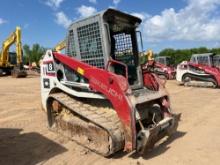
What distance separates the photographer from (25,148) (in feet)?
19.8

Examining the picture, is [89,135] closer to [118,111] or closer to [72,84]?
[118,111]

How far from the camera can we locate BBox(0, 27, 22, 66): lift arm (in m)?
27.0

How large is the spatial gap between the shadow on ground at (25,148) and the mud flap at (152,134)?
1.50 meters

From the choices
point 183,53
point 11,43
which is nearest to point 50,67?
point 11,43

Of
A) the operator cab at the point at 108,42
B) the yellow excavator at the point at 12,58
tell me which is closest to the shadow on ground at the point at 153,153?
the operator cab at the point at 108,42

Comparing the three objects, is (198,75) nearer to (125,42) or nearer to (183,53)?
(125,42)

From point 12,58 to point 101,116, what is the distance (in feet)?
85.0

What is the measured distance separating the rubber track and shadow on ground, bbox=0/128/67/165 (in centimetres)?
79

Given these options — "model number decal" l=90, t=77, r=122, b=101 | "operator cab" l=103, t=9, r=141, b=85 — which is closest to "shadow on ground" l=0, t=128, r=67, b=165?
"model number decal" l=90, t=77, r=122, b=101

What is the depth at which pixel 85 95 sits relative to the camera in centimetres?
618

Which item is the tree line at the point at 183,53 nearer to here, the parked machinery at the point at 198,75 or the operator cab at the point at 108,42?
the parked machinery at the point at 198,75

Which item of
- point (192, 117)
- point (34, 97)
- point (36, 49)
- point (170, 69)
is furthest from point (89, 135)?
point (36, 49)

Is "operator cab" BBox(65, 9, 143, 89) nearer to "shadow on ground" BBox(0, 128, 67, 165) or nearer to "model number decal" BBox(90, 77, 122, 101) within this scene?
"model number decal" BBox(90, 77, 122, 101)

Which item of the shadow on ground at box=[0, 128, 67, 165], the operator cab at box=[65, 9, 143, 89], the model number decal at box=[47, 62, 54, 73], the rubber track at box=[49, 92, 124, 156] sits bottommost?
the shadow on ground at box=[0, 128, 67, 165]
